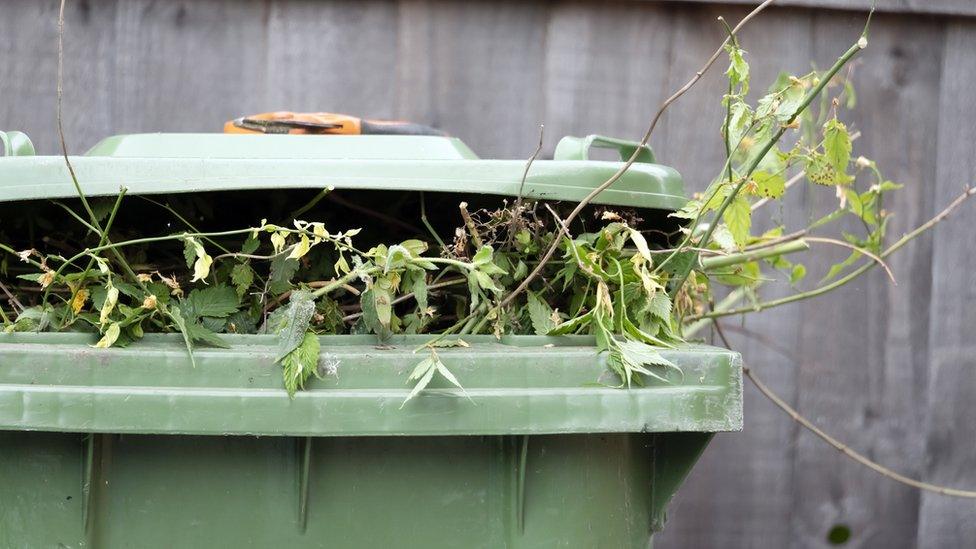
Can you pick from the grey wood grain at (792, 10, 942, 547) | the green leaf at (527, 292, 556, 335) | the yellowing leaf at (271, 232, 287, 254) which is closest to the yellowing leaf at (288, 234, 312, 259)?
the yellowing leaf at (271, 232, 287, 254)

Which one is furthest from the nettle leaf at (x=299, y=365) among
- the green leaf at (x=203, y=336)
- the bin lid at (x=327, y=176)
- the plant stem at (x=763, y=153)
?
the plant stem at (x=763, y=153)

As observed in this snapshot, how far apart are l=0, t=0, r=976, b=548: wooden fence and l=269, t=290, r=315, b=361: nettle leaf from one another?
4.37 feet

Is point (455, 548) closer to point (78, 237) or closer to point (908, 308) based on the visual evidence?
point (78, 237)

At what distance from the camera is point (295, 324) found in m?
1.13

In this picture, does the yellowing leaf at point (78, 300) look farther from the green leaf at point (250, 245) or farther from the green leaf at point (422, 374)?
the green leaf at point (422, 374)

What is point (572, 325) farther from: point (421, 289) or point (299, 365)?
point (299, 365)

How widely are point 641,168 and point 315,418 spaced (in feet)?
2.01

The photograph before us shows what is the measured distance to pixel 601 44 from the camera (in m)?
2.41

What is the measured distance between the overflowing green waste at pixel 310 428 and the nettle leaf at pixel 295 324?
17 millimetres

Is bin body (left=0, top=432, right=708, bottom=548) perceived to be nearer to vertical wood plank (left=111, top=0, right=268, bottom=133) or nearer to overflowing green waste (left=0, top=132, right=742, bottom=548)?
overflowing green waste (left=0, top=132, right=742, bottom=548)

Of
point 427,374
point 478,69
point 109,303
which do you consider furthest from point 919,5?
point 109,303

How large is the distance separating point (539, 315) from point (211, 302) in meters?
0.46

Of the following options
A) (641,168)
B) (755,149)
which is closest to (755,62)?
(755,149)

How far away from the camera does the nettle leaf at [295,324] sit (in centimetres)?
112
